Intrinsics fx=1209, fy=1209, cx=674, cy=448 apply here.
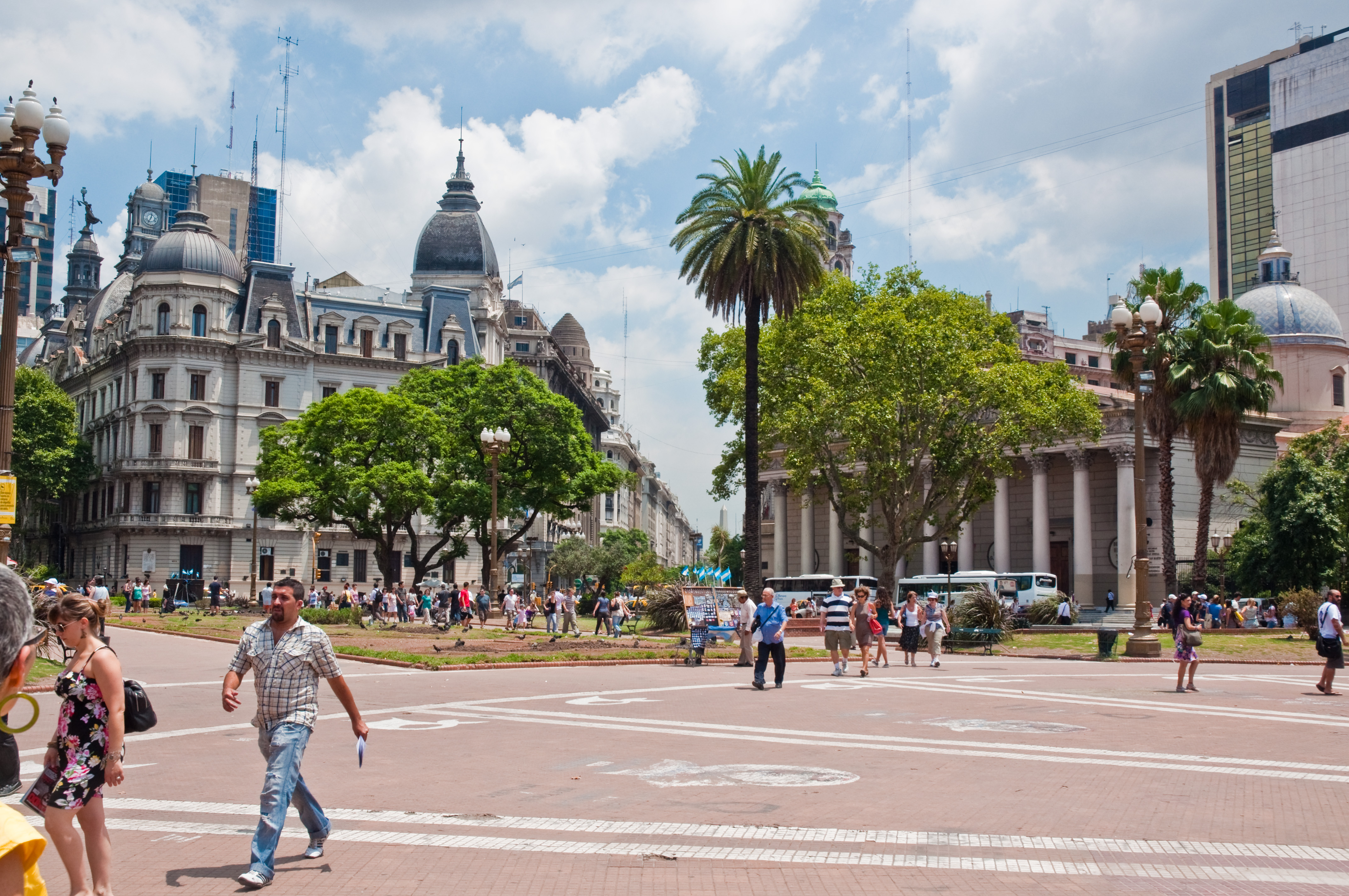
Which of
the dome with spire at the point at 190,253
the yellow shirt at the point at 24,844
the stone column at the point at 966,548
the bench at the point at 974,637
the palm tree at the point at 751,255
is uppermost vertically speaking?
the dome with spire at the point at 190,253

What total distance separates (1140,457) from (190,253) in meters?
62.4

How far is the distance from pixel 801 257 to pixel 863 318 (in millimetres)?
10387

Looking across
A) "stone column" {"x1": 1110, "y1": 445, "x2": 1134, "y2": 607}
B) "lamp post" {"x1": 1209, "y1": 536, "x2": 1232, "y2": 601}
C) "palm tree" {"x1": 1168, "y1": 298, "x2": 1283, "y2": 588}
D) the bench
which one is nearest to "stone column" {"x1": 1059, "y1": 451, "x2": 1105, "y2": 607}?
"stone column" {"x1": 1110, "y1": 445, "x2": 1134, "y2": 607}

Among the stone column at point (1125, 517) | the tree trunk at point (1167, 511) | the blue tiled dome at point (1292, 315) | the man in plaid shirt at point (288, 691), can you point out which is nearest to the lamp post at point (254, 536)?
the tree trunk at point (1167, 511)

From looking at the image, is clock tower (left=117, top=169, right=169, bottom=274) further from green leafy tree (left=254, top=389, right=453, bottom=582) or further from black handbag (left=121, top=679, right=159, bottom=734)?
black handbag (left=121, top=679, right=159, bottom=734)

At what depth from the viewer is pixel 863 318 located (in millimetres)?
47406

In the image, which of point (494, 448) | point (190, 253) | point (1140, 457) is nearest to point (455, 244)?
point (190, 253)

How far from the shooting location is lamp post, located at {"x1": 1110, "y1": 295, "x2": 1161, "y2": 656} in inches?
1030

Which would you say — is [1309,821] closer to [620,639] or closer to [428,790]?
[428,790]

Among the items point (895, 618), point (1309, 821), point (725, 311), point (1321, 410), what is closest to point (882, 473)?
point (895, 618)

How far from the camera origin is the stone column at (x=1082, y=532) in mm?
58312

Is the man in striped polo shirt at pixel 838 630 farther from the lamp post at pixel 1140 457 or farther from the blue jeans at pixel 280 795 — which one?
the blue jeans at pixel 280 795

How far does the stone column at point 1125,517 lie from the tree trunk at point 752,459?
24188 mm

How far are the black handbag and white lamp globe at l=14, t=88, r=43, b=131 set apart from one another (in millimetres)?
9048
